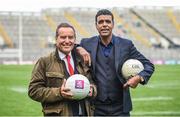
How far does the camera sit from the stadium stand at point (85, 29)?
4491cm

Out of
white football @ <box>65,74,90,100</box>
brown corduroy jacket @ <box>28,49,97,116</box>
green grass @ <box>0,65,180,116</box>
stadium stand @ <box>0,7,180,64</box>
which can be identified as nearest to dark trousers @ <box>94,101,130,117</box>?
brown corduroy jacket @ <box>28,49,97,116</box>

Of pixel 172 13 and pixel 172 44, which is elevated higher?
pixel 172 13

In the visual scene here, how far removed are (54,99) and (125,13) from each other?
4798 cm

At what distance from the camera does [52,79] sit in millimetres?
4062

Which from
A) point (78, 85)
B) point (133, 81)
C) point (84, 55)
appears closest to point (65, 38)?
point (84, 55)

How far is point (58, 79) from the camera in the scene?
4051 mm

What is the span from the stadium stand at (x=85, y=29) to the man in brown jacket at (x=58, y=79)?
3886 cm

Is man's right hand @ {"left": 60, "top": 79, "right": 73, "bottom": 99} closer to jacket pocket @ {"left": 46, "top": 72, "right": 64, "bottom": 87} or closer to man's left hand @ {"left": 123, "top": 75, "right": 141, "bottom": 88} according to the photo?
jacket pocket @ {"left": 46, "top": 72, "right": 64, "bottom": 87}

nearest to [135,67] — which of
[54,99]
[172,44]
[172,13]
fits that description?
[54,99]

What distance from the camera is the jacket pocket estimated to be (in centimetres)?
403

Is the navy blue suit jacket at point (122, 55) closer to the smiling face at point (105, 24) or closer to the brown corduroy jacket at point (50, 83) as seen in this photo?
the smiling face at point (105, 24)

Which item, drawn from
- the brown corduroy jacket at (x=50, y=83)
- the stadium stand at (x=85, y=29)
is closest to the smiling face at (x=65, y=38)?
the brown corduroy jacket at (x=50, y=83)

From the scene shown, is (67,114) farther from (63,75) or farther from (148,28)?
(148,28)

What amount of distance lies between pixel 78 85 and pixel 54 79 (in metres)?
0.26
